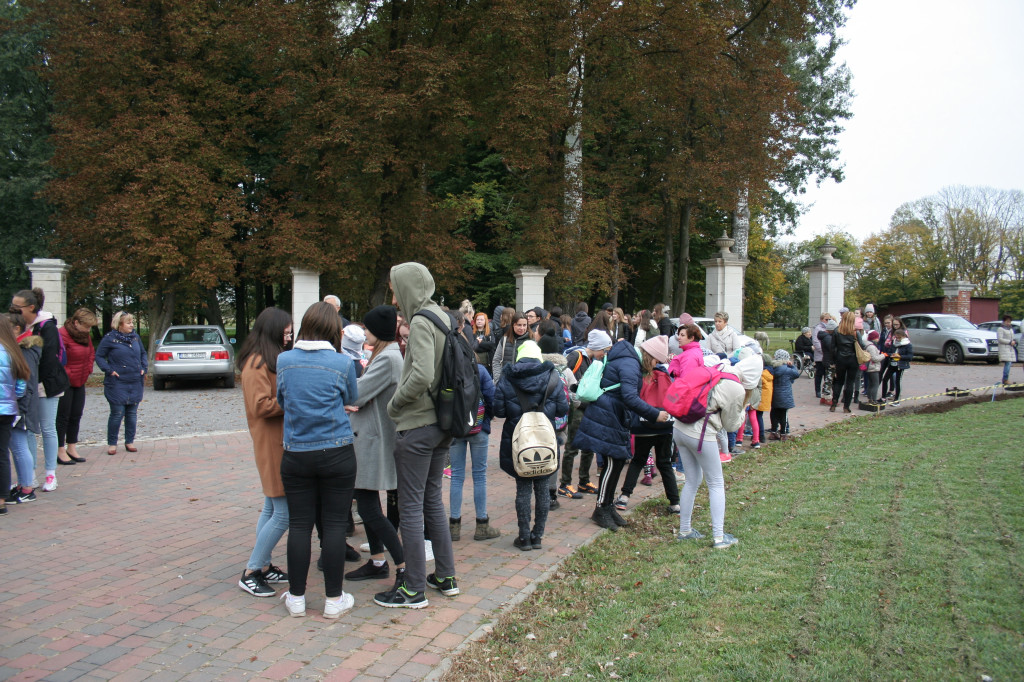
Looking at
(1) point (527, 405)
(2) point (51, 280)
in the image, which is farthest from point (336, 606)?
(2) point (51, 280)

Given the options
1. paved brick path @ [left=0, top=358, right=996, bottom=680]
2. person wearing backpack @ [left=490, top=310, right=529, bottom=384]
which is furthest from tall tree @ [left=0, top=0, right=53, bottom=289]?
paved brick path @ [left=0, top=358, right=996, bottom=680]

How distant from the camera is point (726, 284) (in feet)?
75.4

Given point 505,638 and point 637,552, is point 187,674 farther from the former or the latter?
point 637,552

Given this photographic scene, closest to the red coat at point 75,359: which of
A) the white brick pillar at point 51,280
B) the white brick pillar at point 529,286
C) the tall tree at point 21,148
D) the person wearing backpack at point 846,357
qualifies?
the white brick pillar at point 51,280

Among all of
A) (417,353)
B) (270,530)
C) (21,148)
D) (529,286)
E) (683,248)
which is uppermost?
(21,148)

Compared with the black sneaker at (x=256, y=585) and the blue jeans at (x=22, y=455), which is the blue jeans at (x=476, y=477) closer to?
the black sneaker at (x=256, y=585)

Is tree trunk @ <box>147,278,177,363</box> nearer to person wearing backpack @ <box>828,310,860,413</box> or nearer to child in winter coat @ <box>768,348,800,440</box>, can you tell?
child in winter coat @ <box>768,348,800,440</box>

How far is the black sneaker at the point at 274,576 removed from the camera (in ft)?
16.3

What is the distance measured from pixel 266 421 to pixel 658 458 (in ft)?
11.9

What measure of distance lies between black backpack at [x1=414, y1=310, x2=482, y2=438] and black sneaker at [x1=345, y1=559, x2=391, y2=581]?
1.30 meters

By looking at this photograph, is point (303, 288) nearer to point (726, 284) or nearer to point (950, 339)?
point (726, 284)

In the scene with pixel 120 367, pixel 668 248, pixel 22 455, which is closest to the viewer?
pixel 22 455

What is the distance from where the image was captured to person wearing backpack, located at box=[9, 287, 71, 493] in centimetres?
748

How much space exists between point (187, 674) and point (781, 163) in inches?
950
